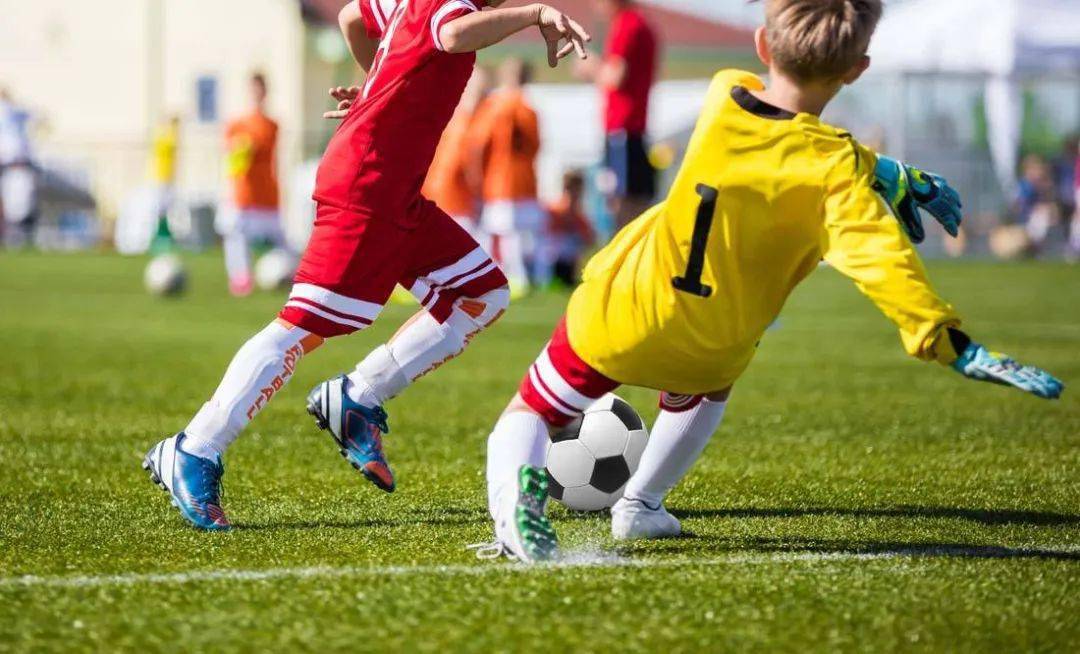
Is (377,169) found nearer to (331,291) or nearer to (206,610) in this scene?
(331,291)

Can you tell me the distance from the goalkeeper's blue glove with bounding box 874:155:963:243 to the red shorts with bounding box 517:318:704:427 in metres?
0.83

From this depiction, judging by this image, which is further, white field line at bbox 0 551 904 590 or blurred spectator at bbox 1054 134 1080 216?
blurred spectator at bbox 1054 134 1080 216

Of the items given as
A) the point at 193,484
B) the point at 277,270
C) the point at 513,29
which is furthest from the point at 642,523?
the point at 277,270

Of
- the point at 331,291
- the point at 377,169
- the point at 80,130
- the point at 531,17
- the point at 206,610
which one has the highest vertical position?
the point at 531,17

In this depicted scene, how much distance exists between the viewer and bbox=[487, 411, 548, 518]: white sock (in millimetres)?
4059

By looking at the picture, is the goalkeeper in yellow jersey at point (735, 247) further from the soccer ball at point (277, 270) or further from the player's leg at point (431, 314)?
the soccer ball at point (277, 270)

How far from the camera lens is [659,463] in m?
4.55

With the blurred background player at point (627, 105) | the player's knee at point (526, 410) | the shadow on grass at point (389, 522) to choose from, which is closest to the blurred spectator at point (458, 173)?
the blurred background player at point (627, 105)

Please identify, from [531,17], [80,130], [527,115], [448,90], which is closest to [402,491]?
[448,90]

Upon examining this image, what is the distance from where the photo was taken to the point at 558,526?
4797mm

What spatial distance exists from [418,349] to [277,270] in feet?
42.8

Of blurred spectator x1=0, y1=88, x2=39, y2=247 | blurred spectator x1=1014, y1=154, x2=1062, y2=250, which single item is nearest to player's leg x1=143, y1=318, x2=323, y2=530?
blurred spectator x1=0, y1=88, x2=39, y2=247

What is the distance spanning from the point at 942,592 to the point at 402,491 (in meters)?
2.18

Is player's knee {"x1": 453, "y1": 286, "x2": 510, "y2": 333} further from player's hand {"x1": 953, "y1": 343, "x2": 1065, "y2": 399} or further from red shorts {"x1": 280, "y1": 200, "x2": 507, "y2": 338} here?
player's hand {"x1": 953, "y1": 343, "x2": 1065, "y2": 399}
